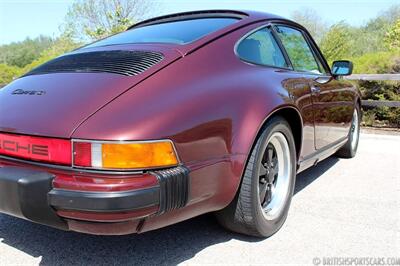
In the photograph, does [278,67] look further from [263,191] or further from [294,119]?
[263,191]

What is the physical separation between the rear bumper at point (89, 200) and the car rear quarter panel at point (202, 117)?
108 millimetres

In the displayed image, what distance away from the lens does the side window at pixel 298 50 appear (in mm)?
3264

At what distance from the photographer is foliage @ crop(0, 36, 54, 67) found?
5119 cm

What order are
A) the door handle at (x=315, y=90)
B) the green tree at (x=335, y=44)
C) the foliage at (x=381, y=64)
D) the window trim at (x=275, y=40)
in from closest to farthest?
the window trim at (x=275, y=40) < the door handle at (x=315, y=90) < the foliage at (x=381, y=64) < the green tree at (x=335, y=44)

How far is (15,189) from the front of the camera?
1.87 m

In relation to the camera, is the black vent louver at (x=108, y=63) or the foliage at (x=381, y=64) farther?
the foliage at (x=381, y=64)

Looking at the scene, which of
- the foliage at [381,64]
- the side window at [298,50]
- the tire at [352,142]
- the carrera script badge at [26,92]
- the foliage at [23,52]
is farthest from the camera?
the foliage at [23,52]

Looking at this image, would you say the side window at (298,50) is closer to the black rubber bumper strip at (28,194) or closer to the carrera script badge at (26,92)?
the carrera script badge at (26,92)

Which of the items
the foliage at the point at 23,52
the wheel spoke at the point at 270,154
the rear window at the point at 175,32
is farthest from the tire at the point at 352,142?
the foliage at the point at 23,52

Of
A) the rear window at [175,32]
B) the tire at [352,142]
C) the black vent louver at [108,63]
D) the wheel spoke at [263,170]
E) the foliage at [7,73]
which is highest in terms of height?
the rear window at [175,32]

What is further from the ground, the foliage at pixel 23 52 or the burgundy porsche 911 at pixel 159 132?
the burgundy porsche 911 at pixel 159 132

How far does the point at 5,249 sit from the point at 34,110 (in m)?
0.97

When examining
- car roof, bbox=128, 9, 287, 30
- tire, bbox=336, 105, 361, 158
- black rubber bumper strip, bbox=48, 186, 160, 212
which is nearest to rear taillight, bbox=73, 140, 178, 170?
black rubber bumper strip, bbox=48, 186, 160, 212

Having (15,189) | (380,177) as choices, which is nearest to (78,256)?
(15,189)
